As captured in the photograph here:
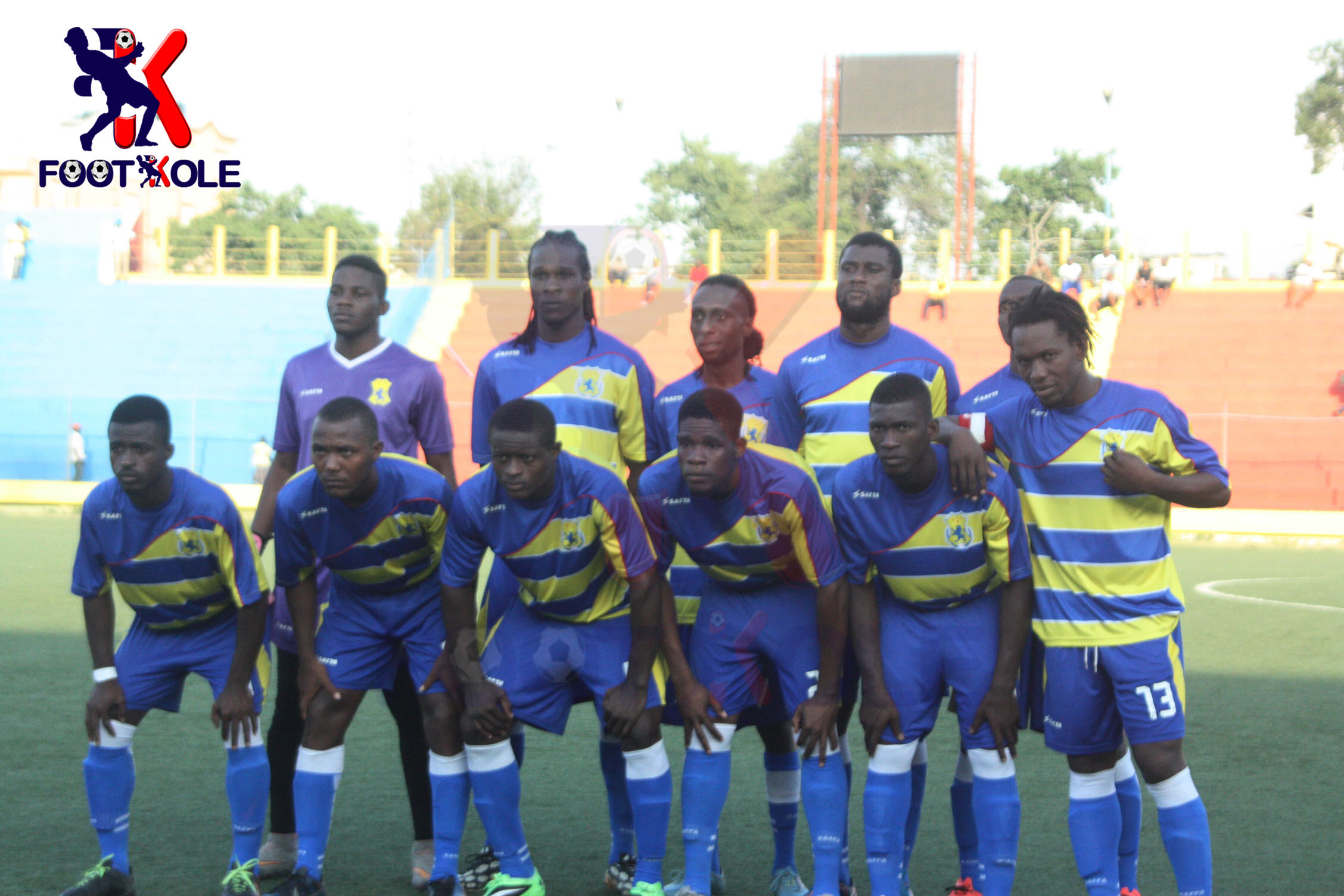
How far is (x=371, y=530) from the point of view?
15.8 feet

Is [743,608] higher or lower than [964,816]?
higher

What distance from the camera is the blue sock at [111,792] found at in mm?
4758

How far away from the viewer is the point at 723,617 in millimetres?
4828

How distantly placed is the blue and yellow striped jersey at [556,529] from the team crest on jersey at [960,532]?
1.00 metres

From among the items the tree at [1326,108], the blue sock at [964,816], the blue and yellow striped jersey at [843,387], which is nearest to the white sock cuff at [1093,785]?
the blue sock at [964,816]

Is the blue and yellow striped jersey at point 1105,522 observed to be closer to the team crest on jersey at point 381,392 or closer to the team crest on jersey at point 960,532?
the team crest on jersey at point 960,532

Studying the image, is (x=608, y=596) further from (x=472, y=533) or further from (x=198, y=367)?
(x=198, y=367)

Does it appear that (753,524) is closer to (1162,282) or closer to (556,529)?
(556,529)

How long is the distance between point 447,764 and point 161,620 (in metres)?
1.18

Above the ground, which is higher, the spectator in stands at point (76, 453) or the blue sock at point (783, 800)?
the blue sock at point (783, 800)

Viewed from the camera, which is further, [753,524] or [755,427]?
[755,427]

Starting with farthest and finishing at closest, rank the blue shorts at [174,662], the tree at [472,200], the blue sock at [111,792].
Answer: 1. the tree at [472,200]
2. the blue shorts at [174,662]
3. the blue sock at [111,792]

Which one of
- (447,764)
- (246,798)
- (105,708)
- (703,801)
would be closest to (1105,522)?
(703,801)

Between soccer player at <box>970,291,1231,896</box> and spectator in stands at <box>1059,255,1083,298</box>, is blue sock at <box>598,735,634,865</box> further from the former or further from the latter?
spectator in stands at <box>1059,255,1083,298</box>
